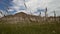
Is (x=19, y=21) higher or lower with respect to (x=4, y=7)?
lower

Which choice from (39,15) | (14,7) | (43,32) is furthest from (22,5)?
(43,32)

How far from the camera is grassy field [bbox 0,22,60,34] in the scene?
1963mm

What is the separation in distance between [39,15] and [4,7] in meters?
0.44

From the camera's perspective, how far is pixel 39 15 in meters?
2.01

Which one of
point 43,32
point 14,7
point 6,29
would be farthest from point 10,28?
point 43,32

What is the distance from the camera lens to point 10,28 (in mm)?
1974

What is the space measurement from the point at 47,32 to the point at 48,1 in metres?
0.38

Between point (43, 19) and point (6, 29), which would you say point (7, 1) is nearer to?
point (6, 29)

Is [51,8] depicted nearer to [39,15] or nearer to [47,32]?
[39,15]

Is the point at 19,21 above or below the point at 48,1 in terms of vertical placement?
below

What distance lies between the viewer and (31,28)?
198cm

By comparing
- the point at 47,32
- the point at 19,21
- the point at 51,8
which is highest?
the point at 51,8

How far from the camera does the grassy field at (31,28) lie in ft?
6.44

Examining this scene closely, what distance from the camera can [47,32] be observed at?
1.96 meters
